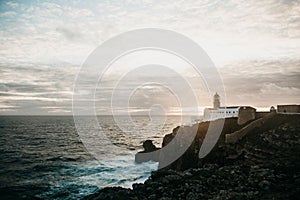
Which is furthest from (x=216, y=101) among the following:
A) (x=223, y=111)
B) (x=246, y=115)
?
(x=246, y=115)

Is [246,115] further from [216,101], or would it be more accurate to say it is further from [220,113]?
[216,101]

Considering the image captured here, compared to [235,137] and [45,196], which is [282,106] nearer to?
[235,137]

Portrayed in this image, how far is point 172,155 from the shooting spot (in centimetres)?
4075

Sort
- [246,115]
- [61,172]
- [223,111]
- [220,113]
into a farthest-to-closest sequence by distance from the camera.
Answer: [220,113]
[223,111]
[61,172]
[246,115]

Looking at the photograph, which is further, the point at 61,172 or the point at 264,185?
the point at 61,172

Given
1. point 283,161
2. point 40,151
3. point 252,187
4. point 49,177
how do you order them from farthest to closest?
point 40,151 < point 49,177 < point 283,161 < point 252,187

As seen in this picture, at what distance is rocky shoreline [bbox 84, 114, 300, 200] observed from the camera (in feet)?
63.5

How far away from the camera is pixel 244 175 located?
74.3 ft

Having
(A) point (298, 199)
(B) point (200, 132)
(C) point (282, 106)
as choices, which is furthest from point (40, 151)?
(A) point (298, 199)

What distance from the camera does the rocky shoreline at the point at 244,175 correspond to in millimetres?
19350

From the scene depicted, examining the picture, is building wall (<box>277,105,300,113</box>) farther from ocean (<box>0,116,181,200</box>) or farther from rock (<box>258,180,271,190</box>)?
ocean (<box>0,116,181,200</box>)

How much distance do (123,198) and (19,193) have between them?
693 inches

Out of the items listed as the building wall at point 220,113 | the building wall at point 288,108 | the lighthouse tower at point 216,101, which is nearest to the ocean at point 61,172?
the building wall at point 220,113

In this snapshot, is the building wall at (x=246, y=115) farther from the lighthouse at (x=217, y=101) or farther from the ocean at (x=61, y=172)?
the lighthouse at (x=217, y=101)
